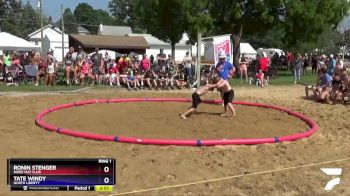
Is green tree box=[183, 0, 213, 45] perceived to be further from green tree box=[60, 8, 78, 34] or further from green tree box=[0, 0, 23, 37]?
green tree box=[60, 8, 78, 34]

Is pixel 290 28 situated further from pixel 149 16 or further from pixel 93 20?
pixel 93 20

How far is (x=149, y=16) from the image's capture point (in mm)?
34500

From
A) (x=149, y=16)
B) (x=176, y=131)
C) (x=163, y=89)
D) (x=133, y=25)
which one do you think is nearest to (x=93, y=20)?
(x=133, y=25)

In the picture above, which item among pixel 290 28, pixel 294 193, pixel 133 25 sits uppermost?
pixel 133 25

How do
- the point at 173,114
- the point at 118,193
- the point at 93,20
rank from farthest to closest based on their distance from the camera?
the point at 93,20 < the point at 173,114 < the point at 118,193

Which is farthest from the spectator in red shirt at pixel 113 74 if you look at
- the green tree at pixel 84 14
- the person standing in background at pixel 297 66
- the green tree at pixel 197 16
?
the green tree at pixel 84 14

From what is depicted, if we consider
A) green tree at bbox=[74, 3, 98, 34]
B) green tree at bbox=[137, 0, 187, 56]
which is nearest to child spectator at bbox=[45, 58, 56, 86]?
green tree at bbox=[137, 0, 187, 56]

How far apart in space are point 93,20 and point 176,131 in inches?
4937

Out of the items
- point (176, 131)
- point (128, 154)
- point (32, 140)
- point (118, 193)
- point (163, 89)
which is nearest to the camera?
point (118, 193)

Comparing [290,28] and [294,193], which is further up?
[290,28]
